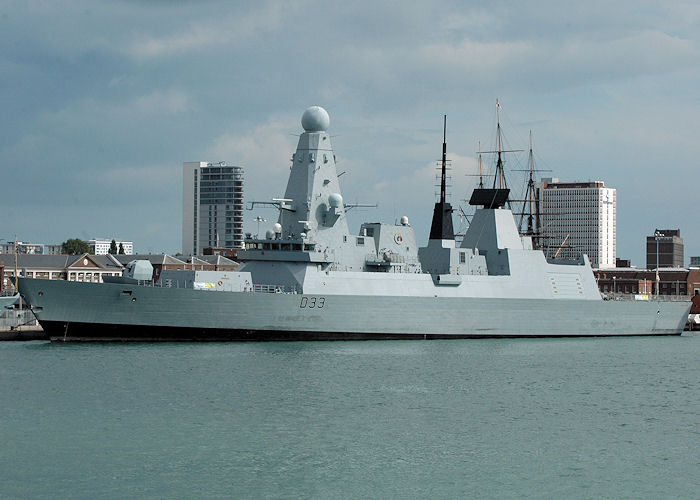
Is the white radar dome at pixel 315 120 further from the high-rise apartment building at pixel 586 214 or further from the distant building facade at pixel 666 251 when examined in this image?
the high-rise apartment building at pixel 586 214

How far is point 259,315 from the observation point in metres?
31.0

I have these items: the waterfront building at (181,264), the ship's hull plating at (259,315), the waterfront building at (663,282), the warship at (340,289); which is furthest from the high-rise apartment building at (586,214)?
the ship's hull plating at (259,315)

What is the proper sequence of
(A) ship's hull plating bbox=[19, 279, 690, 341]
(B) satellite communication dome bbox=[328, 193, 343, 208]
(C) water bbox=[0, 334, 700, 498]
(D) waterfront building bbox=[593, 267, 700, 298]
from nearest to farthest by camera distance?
1. (C) water bbox=[0, 334, 700, 498]
2. (A) ship's hull plating bbox=[19, 279, 690, 341]
3. (B) satellite communication dome bbox=[328, 193, 343, 208]
4. (D) waterfront building bbox=[593, 267, 700, 298]

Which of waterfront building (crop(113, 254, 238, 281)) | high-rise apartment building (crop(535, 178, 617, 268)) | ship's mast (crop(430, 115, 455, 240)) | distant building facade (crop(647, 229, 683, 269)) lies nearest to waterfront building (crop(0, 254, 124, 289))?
waterfront building (crop(113, 254, 238, 281))

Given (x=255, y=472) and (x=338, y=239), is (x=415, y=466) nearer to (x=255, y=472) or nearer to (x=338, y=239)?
(x=255, y=472)

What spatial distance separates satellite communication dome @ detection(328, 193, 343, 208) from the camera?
33344 millimetres

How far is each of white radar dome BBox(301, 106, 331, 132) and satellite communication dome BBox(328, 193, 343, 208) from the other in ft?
9.02

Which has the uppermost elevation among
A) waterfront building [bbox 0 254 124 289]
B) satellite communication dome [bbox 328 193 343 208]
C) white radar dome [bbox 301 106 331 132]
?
white radar dome [bbox 301 106 331 132]

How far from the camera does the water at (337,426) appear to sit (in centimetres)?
1433

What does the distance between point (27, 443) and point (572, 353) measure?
67.7ft

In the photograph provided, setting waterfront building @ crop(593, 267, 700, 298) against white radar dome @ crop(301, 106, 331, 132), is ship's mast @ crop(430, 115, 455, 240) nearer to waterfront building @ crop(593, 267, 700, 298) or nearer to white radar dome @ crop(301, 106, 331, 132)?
white radar dome @ crop(301, 106, 331, 132)

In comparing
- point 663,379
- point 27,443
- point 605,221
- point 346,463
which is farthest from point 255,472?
point 605,221

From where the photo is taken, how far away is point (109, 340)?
98.9 ft

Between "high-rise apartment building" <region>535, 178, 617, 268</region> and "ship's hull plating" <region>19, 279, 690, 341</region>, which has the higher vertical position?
"high-rise apartment building" <region>535, 178, 617, 268</region>
